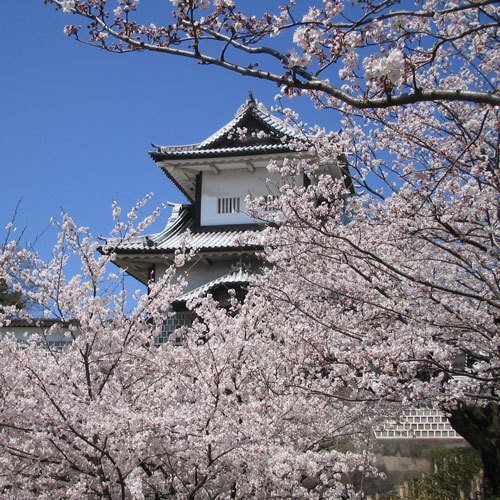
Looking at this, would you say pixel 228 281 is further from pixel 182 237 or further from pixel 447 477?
pixel 447 477

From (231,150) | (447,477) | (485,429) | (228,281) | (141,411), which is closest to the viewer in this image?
(141,411)

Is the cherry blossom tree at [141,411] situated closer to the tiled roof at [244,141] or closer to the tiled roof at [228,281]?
the tiled roof at [228,281]

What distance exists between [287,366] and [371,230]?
2.30m

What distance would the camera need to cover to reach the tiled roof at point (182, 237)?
44.0ft

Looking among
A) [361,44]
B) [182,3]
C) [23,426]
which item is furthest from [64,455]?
[361,44]

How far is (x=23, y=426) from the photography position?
521 cm

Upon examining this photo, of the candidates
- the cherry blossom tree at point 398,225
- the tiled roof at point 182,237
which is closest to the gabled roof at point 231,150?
the tiled roof at point 182,237

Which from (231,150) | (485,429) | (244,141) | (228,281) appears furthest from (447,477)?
(231,150)

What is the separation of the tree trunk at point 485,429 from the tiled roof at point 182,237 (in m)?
6.73

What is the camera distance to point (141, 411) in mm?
5176

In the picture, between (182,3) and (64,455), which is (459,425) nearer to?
(64,455)

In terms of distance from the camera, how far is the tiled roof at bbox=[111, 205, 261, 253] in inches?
527

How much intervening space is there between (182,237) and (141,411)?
814cm

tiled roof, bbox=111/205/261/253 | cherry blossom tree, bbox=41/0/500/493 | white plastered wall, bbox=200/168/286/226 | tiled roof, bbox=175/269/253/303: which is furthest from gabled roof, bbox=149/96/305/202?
cherry blossom tree, bbox=41/0/500/493
